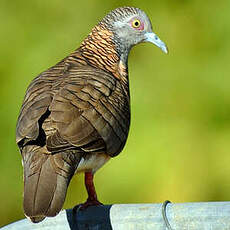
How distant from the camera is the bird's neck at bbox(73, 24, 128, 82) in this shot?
16.8 feet

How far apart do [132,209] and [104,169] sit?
2.37 m

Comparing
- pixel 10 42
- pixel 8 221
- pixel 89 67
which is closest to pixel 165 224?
pixel 89 67

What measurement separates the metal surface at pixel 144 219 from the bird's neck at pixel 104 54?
1.28 m

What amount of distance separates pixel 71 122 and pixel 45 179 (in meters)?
0.35

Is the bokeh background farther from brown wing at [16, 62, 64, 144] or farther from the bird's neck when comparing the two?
brown wing at [16, 62, 64, 144]

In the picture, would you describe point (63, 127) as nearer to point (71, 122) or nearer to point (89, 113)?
point (71, 122)

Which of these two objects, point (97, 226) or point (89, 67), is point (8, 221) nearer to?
point (89, 67)

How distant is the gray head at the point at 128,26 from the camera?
5.37 m

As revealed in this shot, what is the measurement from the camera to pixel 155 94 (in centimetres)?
614

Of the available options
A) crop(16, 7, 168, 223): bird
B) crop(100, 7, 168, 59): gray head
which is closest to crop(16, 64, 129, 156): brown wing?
crop(16, 7, 168, 223): bird

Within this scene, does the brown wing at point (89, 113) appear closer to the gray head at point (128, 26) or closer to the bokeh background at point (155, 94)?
the gray head at point (128, 26)

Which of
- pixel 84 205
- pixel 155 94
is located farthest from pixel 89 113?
pixel 155 94

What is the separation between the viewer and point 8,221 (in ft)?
20.4

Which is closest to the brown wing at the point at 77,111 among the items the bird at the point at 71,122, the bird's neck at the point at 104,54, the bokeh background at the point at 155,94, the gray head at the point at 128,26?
the bird at the point at 71,122
